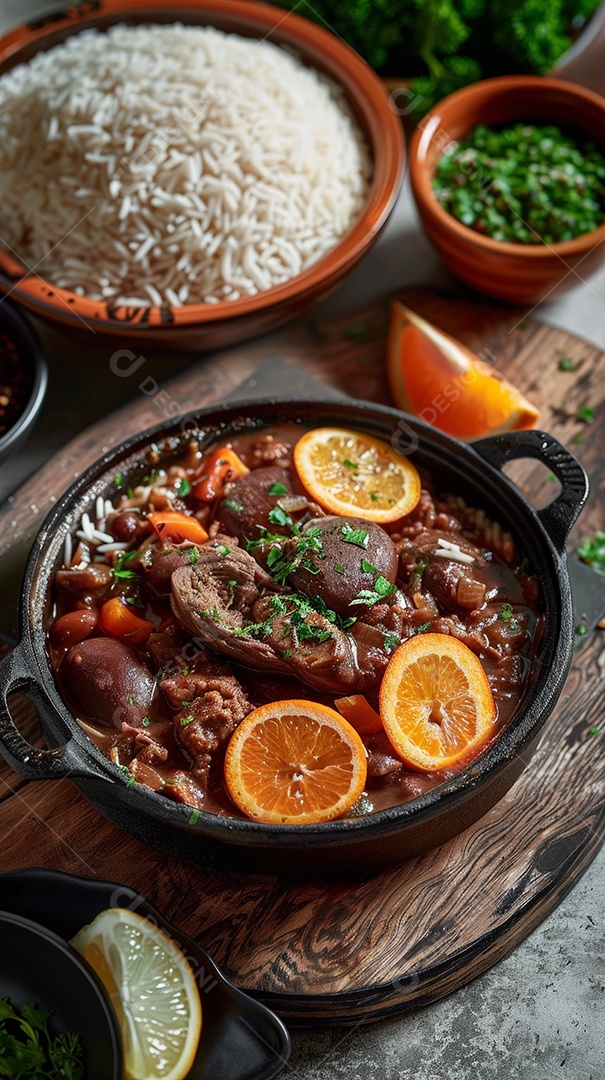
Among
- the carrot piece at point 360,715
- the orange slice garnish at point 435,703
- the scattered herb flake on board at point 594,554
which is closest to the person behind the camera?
the orange slice garnish at point 435,703

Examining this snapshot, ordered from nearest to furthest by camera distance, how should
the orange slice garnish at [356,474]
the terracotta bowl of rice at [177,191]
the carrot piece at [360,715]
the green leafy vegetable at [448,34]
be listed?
the carrot piece at [360,715] → the orange slice garnish at [356,474] → the terracotta bowl of rice at [177,191] → the green leafy vegetable at [448,34]

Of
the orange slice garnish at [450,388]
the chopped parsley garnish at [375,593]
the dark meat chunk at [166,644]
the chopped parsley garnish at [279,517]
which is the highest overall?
the dark meat chunk at [166,644]

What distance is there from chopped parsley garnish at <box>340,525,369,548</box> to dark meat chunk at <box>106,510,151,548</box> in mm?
770

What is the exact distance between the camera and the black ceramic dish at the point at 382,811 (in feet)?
9.64

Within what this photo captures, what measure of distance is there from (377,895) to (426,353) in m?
2.42

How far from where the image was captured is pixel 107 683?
3283 millimetres

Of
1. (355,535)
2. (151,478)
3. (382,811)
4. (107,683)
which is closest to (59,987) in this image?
(107,683)

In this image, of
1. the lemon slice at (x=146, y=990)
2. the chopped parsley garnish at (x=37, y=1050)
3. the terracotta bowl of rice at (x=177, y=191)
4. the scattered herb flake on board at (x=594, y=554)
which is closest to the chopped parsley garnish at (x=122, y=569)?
the lemon slice at (x=146, y=990)

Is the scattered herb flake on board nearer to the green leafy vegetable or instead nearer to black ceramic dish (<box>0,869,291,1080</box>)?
black ceramic dish (<box>0,869,291,1080</box>)

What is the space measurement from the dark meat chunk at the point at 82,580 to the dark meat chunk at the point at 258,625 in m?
0.33

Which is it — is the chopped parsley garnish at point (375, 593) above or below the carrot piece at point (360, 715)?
above

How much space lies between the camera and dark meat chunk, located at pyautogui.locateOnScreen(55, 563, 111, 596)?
11.8 feet

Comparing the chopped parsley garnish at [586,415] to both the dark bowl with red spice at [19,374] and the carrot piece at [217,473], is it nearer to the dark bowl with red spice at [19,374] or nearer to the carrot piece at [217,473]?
the carrot piece at [217,473]

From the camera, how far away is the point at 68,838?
351 cm
